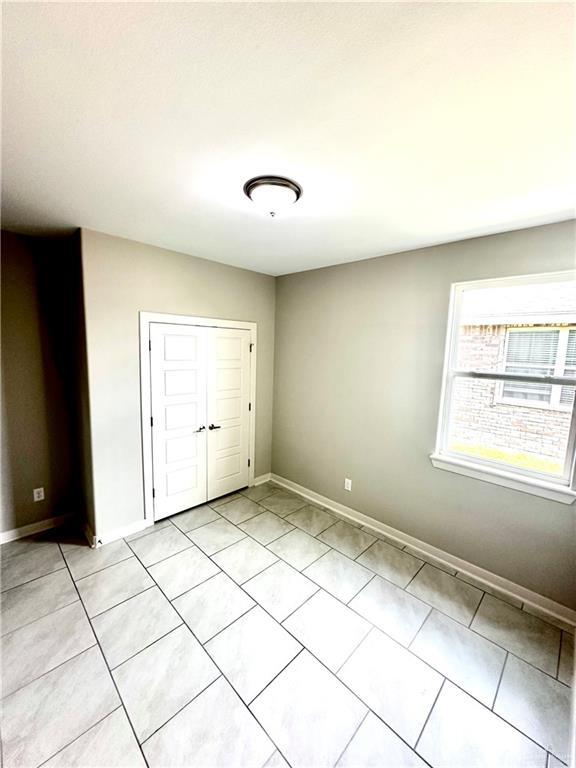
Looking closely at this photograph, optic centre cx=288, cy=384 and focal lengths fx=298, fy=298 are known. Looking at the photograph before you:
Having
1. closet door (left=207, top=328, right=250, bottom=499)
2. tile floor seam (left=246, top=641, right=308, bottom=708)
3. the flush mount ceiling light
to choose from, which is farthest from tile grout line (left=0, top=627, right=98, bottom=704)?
the flush mount ceiling light

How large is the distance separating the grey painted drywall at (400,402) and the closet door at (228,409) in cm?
49

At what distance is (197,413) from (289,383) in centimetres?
116

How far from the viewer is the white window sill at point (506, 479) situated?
1.97 meters

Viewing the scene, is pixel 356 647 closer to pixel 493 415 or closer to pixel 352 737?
pixel 352 737

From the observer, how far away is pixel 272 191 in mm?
1592

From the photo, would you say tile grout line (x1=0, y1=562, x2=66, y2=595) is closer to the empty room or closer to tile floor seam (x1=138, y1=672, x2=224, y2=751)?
the empty room

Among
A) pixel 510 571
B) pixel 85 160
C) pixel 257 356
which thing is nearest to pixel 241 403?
pixel 257 356

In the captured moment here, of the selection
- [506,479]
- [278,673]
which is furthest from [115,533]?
[506,479]

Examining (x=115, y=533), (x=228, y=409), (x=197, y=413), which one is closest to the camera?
(x=115, y=533)

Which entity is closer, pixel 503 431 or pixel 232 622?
pixel 232 622

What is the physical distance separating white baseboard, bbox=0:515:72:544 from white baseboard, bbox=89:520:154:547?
385 mm

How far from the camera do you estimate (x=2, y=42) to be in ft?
2.86

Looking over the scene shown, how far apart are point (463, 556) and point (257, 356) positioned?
9.18 ft

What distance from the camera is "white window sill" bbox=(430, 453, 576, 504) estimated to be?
1975 millimetres
